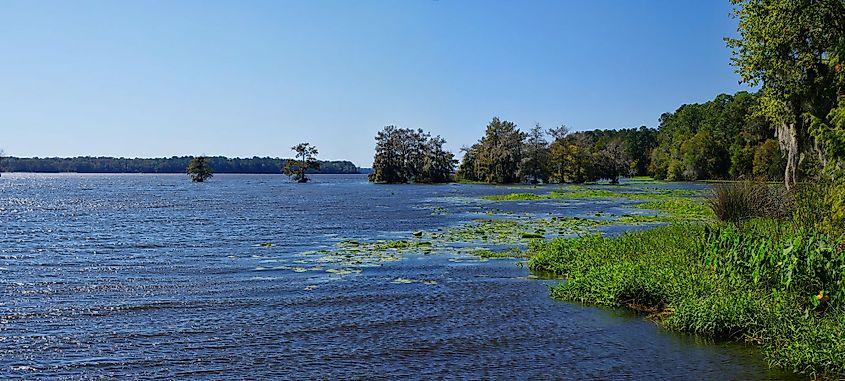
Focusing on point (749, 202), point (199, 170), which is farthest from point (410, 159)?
point (749, 202)

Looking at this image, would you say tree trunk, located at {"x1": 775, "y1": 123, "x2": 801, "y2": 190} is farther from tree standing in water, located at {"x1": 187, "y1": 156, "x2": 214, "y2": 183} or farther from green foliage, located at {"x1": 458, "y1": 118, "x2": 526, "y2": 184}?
tree standing in water, located at {"x1": 187, "y1": 156, "x2": 214, "y2": 183}

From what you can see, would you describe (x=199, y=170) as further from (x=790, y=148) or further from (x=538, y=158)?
(x=790, y=148)

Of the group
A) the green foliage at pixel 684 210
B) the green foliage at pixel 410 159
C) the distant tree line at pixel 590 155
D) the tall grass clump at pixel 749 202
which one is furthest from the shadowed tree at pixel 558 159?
the tall grass clump at pixel 749 202

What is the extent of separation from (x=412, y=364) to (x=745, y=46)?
20.3m

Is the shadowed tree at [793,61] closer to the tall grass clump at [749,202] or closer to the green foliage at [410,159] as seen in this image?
the tall grass clump at [749,202]

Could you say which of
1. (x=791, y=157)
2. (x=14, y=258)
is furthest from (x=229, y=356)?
(x=791, y=157)

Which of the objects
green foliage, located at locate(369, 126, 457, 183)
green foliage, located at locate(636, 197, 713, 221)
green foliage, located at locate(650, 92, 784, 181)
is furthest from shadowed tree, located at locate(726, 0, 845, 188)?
green foliage, located at locate(369, 126, 457, 183)

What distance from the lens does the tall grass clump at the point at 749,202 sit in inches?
981

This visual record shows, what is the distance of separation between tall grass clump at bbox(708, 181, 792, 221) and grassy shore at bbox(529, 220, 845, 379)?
7.40 meters

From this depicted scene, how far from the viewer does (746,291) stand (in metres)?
13.0

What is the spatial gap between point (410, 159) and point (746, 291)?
118538 mm

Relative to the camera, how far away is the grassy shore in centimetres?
1058

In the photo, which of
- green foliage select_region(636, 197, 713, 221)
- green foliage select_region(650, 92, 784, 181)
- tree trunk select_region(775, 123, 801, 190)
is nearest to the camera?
tree trunk select_region(775, 123, 801, 190)

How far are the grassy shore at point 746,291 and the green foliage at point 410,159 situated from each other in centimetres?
11141
